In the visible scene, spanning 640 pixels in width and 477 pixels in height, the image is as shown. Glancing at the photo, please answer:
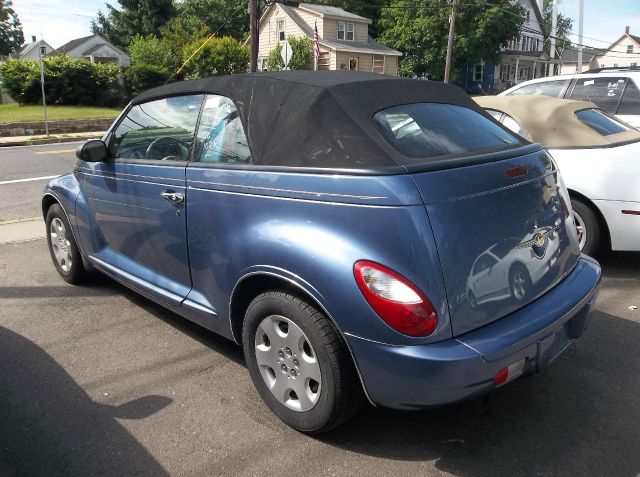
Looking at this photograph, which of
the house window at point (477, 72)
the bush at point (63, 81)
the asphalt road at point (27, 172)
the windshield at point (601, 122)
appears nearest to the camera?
the windshield at point (601, 122)

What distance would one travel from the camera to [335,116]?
9.19 ft

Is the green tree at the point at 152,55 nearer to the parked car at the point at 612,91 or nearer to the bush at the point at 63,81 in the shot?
the bush at the point at 63,81

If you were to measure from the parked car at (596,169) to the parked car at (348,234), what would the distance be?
189 cm

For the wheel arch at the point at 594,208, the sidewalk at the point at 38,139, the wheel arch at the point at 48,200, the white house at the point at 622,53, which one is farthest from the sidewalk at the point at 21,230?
the white house at the point at 622,53

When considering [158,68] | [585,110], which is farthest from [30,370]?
[158,68]

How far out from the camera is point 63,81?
2819cm

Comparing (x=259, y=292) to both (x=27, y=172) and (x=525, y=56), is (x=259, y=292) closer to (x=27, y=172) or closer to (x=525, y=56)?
(x=27, y=172)

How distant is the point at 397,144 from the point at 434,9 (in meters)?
46.3

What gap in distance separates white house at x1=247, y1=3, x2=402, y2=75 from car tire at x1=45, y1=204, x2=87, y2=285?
3707cm

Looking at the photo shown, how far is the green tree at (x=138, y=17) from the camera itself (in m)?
53.9

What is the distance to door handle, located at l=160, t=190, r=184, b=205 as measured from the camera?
3.26m

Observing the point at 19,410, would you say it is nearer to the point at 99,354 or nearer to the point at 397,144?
the point at 99,354

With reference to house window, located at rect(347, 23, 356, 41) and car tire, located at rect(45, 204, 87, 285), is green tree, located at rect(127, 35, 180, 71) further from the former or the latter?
car tire, located at rect(45, 204, 87, 285)

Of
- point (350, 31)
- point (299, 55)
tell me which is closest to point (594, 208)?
point (299, 55)
